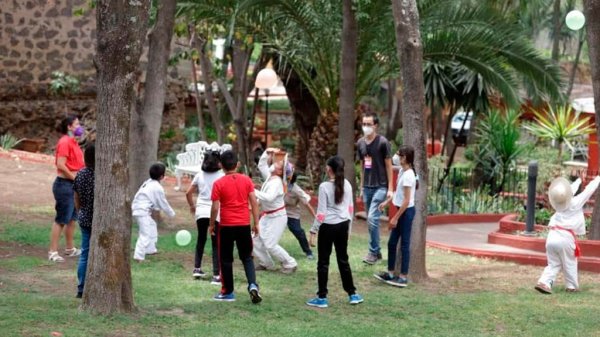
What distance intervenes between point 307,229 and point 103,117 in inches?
277

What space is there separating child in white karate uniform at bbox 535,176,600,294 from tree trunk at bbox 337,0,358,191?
5654 millimetres

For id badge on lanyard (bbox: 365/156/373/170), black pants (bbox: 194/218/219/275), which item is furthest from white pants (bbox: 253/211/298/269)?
id badge on lanyard (bbox: 365/156/373/170)

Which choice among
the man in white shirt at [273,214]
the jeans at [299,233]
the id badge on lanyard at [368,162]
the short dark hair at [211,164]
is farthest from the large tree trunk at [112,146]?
the id badge on lanyard at [368,162]

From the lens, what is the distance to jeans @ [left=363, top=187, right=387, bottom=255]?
40.5 ft

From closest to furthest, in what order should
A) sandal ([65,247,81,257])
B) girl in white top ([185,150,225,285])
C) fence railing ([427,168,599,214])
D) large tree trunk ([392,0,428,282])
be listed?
girl in white top ([185,150,225,285])
large tree trunk ([392,0,428,282])
sandal ([65,247,81,257])
fence railing ([427,168,599,214])

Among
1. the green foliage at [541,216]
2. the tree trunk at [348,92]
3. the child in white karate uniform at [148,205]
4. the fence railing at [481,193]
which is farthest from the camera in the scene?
the fence railing at [481,193]

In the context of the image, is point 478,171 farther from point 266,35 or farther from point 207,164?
point 207,164

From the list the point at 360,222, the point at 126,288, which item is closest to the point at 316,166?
the point at 360,222

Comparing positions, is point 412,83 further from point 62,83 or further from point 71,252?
point 62,83

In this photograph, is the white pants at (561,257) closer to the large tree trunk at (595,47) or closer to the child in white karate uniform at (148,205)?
the large tree trunk at (595,47)

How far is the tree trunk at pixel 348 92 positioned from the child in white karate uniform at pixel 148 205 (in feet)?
17.3

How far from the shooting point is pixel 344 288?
9.93 m

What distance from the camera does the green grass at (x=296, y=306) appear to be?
8.48 metres

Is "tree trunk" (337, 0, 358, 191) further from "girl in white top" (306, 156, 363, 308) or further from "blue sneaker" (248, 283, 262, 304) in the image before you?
"blue sneaker" (248, 283, 262, 304)
